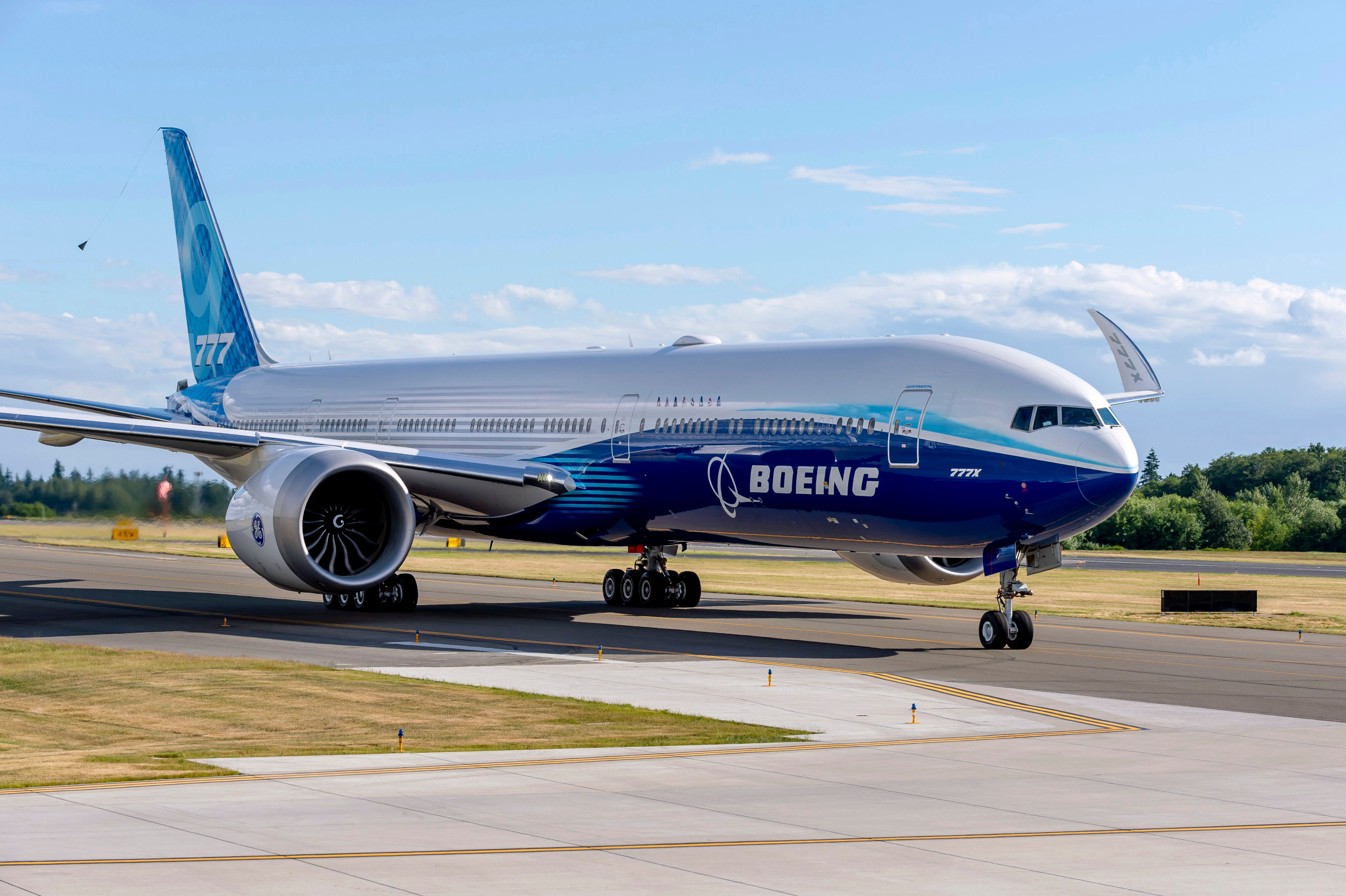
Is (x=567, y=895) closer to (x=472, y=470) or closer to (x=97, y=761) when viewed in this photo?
(x=97, y=761)

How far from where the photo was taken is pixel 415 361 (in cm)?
3344

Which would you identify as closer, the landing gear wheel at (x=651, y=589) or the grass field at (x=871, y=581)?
the landing gear wheel at (x=651, y=589)

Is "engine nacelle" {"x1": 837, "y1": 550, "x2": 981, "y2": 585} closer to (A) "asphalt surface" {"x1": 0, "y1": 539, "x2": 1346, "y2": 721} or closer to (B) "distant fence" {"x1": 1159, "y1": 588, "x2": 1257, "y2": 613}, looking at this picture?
(A) "asphalt surface" {"x1": 0, "y1": 539, "x2": 1346, "y2": 721}

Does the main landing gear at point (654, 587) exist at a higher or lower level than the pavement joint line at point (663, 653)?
higher

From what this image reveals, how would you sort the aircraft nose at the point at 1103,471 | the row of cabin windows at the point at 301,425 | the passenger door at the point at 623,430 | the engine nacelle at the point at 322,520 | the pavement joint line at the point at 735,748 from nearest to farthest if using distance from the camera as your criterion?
the pavement joint line at the point at 735,748
the aircraft nose at the point at 1103,471
the engine nacelle at the point at 322,520
the passenger door at the point at 623,430
the row of cabin windows at the point at 301,425

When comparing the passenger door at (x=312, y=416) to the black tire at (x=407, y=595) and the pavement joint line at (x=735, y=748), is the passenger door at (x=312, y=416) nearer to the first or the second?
the black tire at (x=407, y=595)

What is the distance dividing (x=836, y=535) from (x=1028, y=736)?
9.77 metres

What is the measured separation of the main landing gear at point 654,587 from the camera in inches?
1209

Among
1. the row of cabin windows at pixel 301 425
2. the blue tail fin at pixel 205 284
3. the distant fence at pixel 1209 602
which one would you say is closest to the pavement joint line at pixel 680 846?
the distant fence at pixel 1209 602

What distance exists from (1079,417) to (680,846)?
14045mm

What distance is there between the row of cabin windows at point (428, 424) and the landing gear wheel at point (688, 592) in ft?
18.6

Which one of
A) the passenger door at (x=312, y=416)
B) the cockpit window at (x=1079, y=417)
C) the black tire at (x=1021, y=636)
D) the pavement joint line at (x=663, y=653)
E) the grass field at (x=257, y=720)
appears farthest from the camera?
the passenger door at (x=312, y=416)

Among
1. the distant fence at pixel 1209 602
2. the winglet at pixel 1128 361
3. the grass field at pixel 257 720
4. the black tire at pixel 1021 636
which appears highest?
the winglet at pixel 1128 361

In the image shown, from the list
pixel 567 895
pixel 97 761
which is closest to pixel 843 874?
pixel 567 895
